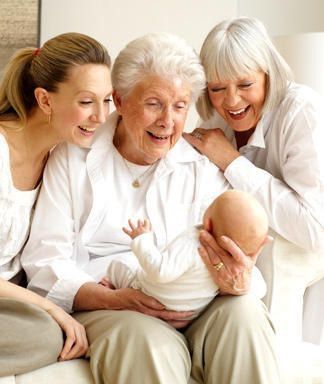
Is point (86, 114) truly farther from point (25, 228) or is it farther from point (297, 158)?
point (297, 158)

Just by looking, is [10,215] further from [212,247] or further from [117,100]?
[212,247]

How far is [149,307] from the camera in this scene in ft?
6.41

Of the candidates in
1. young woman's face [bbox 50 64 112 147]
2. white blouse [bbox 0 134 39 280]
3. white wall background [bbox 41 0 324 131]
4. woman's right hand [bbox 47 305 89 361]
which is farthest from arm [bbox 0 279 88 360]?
white wall background [bbox 41 0 324 131]

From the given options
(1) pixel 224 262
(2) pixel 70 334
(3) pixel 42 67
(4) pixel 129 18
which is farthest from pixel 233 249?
(4) pixel 129 18

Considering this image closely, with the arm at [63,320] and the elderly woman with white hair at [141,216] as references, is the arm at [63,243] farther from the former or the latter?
the arm at [63,320]

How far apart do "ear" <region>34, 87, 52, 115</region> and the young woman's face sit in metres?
0.01

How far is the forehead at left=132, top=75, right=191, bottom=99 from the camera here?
7.09 feet

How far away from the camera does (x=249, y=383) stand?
185 cm

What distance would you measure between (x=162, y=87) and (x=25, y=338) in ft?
2.60

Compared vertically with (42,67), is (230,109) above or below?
below

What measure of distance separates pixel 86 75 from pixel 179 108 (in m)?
0.28

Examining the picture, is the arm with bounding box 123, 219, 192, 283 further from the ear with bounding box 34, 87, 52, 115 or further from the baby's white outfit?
the ear with bounding box 34, 87, 52, 115

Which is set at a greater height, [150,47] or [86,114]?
[150,47]

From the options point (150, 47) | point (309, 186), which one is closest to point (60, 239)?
point (150, 47)
